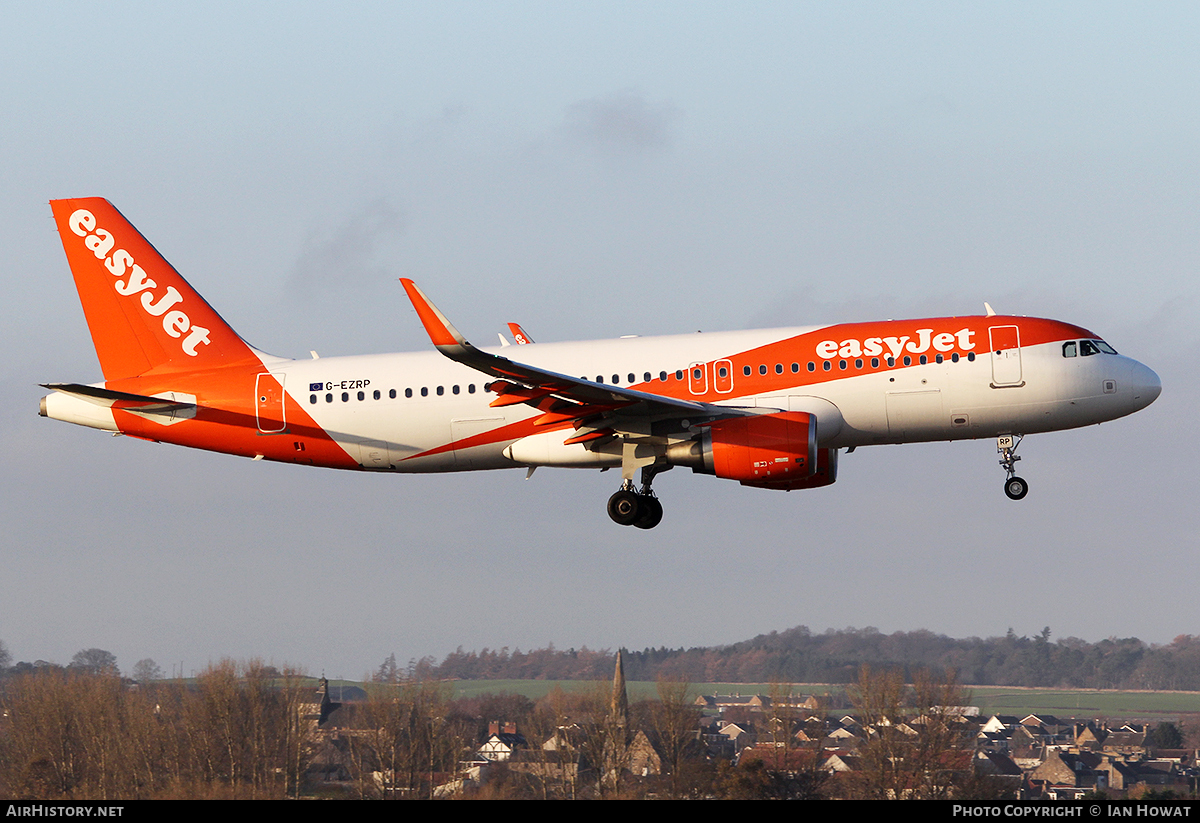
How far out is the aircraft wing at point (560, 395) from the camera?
30672 mm

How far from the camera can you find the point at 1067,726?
222ft

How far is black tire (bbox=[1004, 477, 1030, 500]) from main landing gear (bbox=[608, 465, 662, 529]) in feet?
33.2

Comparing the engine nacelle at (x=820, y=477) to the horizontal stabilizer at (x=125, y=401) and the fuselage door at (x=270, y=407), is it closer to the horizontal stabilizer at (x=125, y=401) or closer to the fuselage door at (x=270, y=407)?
the fuselage door at (x=270, y=407)

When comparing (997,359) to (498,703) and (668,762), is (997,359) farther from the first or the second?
(498,703)

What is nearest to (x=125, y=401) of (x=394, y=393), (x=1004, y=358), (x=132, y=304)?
(x=132, y=304)

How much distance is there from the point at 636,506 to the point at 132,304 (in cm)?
1779

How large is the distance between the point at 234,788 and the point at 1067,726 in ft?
142

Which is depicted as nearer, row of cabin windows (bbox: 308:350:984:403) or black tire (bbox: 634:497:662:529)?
row of cabin windows (bbox: 308:350:984:403)

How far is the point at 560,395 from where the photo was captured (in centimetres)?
3409

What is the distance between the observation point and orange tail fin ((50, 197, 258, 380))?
40.6 metres

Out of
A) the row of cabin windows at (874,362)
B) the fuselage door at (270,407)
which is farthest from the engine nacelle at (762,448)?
the fuselage door at (270,407)

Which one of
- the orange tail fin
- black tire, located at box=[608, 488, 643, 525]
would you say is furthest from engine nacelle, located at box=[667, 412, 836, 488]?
the orange tail fin

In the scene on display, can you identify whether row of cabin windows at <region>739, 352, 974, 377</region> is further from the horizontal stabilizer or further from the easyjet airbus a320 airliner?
the horizontal stabilizer

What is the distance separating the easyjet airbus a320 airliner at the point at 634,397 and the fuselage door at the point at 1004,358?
0.04 meters
